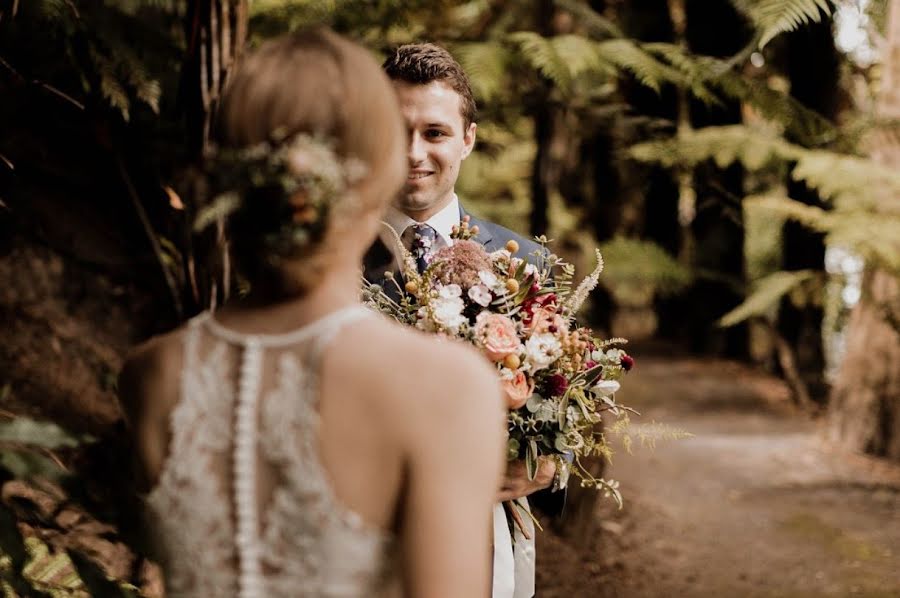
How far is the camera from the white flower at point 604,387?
7.99ft

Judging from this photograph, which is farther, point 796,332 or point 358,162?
point 796,332

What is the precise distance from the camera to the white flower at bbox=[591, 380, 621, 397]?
2436mm

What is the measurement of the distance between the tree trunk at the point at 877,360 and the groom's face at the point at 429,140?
4969mm

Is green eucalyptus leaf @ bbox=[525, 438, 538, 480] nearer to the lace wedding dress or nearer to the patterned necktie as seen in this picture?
the patterned necktie

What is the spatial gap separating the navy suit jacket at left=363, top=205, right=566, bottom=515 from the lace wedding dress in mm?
1301

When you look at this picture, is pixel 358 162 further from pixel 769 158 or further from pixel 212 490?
pixel 769 158

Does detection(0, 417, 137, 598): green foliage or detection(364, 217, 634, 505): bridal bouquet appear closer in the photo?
detection(0, 417, 137, 598): green foliage

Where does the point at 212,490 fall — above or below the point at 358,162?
below

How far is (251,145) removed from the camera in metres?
1.33

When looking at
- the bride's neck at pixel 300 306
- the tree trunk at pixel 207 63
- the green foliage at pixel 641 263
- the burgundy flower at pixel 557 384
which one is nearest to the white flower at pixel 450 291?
the burgundy flower at pixel 557 384

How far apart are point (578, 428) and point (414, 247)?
718 millimetres

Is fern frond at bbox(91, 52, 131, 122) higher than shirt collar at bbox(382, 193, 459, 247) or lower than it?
higher

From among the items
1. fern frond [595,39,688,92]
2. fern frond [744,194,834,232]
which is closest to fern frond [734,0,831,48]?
fern frond [595,39,688,92]

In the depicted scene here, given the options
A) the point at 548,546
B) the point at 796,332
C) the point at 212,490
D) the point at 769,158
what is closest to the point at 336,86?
the point at 212,490
